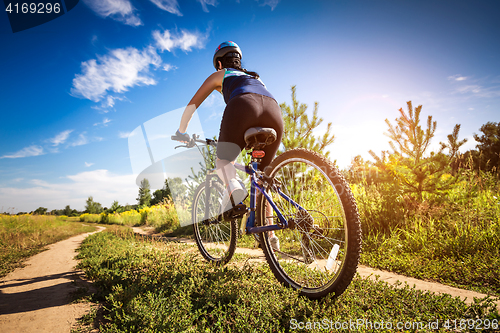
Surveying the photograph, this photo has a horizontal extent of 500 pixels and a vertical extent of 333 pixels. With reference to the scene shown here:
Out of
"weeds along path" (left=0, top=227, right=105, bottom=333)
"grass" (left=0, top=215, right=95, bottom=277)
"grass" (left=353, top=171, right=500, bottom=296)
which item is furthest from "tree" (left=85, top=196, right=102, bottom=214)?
"grass" (left=353, top=171, right=500, bottom=296)

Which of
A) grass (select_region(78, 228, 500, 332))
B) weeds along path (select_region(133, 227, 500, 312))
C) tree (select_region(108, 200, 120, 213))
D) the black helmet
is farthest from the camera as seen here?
tree (select_region(108, 200, 120, 213))

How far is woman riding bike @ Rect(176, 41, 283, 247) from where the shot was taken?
2018 millimetres

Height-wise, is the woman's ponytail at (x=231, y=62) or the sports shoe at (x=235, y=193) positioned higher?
the woman's ponytail at (x=231, y=62)

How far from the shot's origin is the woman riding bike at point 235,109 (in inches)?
79.4

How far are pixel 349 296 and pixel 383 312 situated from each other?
250mm

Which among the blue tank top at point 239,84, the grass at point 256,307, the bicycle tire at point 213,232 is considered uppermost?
the blue tank top at point 239,84

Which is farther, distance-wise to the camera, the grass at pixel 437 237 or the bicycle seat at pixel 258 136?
the grass at pixel 437 237

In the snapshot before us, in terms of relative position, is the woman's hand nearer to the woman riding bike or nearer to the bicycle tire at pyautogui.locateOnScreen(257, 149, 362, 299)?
the woman riding bike

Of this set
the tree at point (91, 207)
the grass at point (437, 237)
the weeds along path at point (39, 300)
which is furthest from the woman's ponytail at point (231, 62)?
the tree at point (91, 207)

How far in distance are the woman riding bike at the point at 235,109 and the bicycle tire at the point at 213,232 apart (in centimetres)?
50

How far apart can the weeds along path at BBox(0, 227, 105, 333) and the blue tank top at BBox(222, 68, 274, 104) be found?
2.20m

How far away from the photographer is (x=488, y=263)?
7.69ft

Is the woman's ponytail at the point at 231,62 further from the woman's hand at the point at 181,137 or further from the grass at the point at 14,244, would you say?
the grass at the point at 14,244

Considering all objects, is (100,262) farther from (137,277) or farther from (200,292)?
(200,292)
